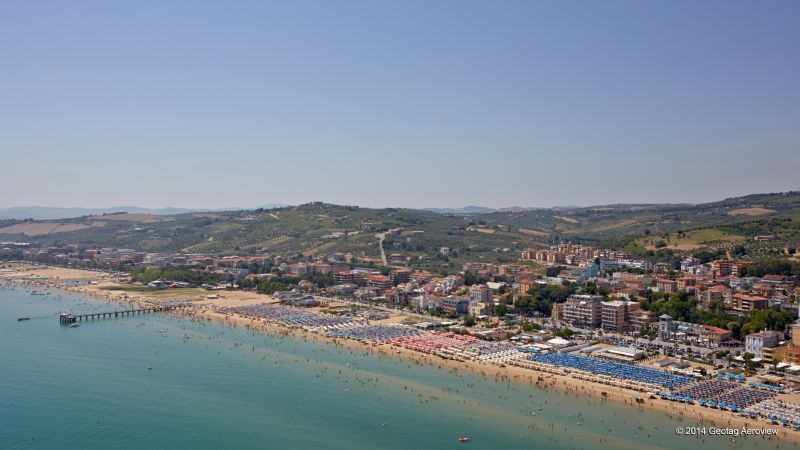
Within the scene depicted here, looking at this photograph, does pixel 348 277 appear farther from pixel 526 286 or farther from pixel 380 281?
pixel 526 286

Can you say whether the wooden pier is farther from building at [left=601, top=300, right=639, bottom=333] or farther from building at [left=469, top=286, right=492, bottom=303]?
building at [left=601, top=300, right=639, bottom=333]

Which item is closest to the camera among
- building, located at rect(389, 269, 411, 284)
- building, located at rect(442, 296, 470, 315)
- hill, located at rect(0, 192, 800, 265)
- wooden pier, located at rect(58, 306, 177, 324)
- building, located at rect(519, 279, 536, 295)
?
wooden pier, located at rect(58, 306, 177, 324)

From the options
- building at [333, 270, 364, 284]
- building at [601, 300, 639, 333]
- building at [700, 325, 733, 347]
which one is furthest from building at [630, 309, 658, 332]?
building at [333, 270, 364, 284]

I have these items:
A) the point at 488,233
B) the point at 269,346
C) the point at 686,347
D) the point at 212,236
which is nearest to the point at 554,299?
the point at 686,347

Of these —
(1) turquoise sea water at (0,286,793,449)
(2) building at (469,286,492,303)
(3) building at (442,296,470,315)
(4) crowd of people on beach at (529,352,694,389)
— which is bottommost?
(1) turquoise sea water at (0,286,793,449)

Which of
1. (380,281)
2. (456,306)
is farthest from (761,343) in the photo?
(380,281)
